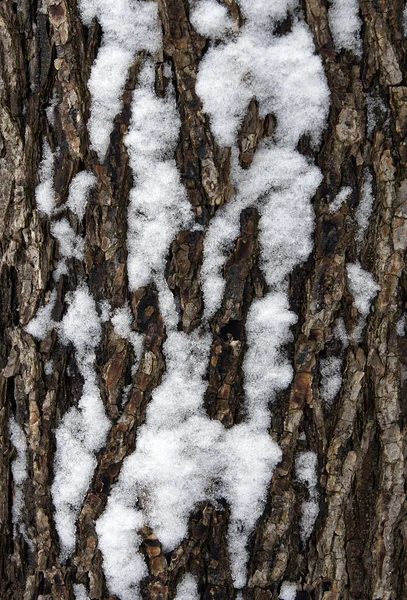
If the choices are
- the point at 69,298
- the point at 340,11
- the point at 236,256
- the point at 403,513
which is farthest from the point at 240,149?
the point at 403,513

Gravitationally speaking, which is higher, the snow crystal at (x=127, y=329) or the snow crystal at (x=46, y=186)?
the snow crystal at (x=46, y=186)

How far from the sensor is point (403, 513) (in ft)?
4.54

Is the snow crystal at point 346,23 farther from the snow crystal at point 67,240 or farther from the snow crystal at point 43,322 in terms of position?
the snow crystal at point 43,322

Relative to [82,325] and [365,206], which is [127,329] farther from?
[365,206]

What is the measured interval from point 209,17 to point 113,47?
9.4 inches

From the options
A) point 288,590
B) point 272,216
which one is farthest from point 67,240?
point 288,590

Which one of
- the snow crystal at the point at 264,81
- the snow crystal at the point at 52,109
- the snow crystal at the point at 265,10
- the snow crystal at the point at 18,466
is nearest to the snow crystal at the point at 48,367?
the snow crystal at the point at 18,466

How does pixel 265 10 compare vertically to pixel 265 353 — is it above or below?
above

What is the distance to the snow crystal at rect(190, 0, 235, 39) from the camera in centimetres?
126

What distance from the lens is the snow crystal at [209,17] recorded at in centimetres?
126

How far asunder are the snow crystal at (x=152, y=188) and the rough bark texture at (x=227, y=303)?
2cm

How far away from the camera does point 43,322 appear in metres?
1.41

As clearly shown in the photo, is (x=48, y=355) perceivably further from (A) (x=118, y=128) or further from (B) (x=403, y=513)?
(B) (x=403, y=513)

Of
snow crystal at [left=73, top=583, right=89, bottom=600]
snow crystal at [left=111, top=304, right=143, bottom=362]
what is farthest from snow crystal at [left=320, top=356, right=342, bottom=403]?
snow crystal at [left=73, top=583, right=89, bottom=600]
